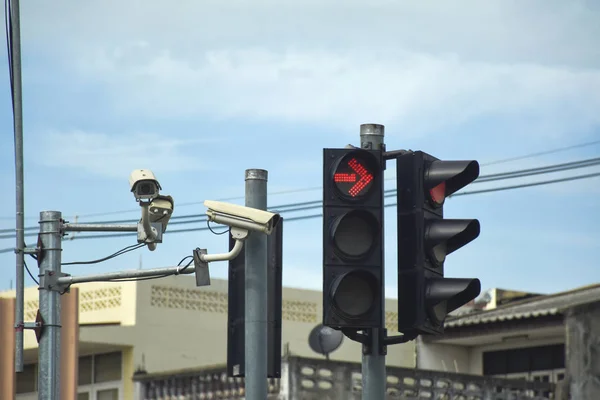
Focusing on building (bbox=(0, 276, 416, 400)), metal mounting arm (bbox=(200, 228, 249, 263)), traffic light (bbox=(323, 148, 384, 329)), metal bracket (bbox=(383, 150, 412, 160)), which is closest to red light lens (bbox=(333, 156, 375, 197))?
traffic light (bbox=(323, 148, 384, 329))

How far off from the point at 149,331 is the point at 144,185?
20409 millimetres

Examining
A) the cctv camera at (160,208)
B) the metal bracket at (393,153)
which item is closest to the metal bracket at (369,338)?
the metal bracket at (393,153)

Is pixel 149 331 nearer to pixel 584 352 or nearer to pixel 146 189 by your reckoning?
pixel 584 352

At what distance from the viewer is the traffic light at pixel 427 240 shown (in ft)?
27.0

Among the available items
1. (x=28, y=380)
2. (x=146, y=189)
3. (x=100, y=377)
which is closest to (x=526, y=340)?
(x=100, y=377)

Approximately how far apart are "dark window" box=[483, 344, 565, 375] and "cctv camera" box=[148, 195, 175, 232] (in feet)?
60.0

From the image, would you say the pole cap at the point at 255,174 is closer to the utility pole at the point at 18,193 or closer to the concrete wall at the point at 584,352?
the utility pole at the point at 18,193

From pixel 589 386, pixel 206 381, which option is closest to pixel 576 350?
pixel 589 386

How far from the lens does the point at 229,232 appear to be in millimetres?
8742

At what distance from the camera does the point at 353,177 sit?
831 cm

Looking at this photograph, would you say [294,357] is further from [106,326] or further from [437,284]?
[437,284]

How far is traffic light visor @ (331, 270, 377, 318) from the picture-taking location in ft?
26.5

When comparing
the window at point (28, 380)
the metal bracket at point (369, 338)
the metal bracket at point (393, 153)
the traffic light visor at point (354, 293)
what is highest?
the metal bracket at point (393, 153)

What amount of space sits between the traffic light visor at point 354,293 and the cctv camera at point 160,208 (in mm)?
1929
